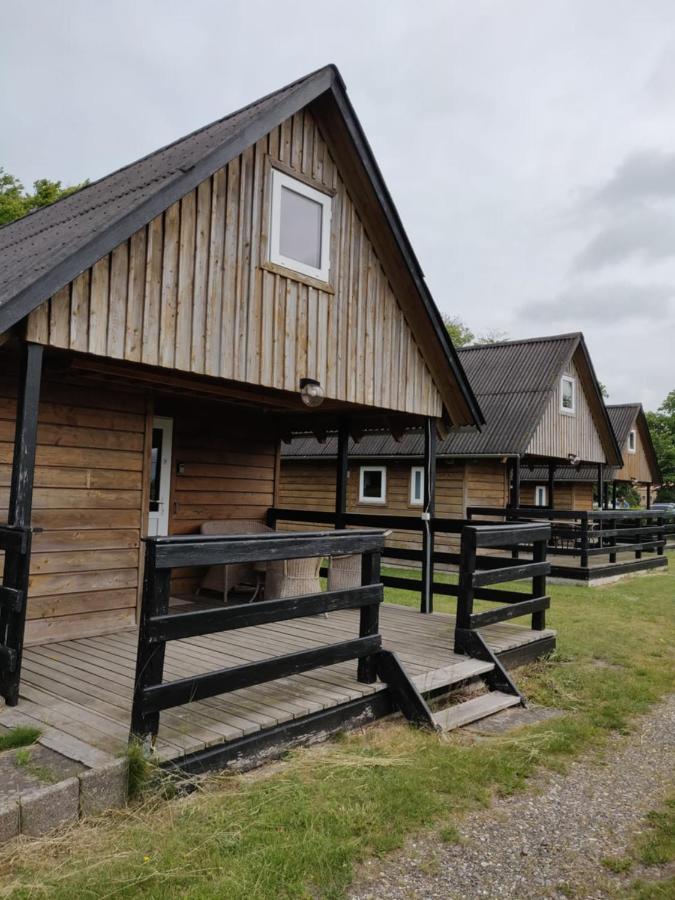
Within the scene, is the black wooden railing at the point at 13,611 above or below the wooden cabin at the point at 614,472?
below

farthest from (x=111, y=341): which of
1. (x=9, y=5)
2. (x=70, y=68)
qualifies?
(x=70, y=68)

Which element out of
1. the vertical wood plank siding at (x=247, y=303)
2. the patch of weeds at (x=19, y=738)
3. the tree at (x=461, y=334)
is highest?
the tree at (x=461, y=334)

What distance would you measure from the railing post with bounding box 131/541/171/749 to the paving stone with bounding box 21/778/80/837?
1.69 feet

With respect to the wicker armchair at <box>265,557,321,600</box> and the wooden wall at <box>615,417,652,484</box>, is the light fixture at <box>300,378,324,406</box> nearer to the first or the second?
the wicker armchair at <box>265,557,321,600</box>

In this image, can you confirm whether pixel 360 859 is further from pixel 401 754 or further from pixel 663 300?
pixel 663 300

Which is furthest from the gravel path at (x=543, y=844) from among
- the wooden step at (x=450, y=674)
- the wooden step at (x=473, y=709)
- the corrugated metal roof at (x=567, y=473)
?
the corrugated metal roof at (x=567, y=473)

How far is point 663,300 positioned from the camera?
313ft

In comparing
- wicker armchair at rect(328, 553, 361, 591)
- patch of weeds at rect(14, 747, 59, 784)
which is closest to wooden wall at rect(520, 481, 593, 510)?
wicker armchair at rect(328, 553, 361, 591)

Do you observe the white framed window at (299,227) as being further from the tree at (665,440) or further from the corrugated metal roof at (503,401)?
the tree at (665,440)

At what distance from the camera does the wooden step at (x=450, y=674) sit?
543 centimetres

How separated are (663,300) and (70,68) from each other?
3550 inches

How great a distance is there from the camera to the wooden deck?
13.5 ft

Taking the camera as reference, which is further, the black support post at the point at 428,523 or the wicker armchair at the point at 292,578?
the black support post at the point at 428,523

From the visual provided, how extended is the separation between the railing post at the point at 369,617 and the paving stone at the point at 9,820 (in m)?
2.72
